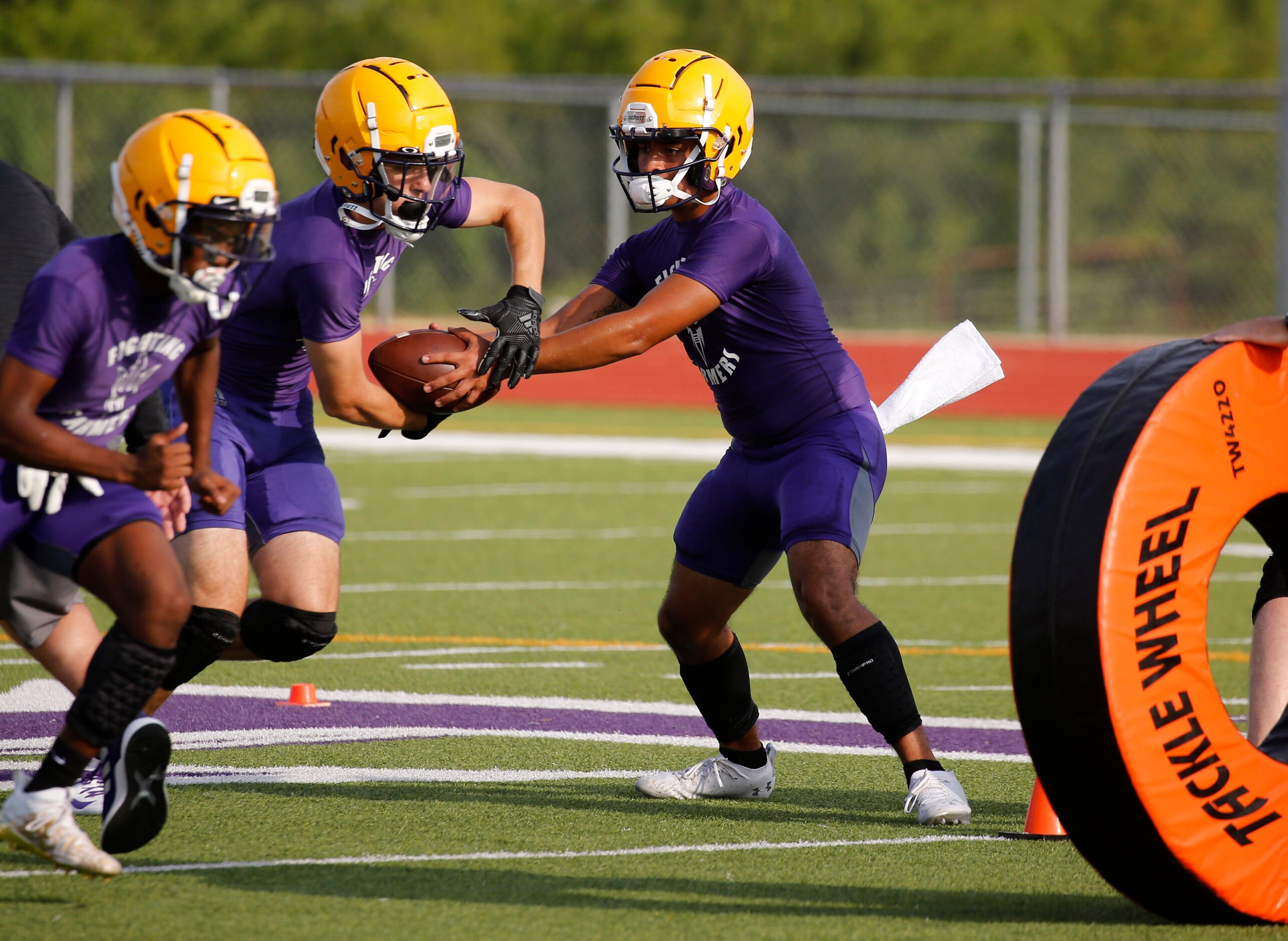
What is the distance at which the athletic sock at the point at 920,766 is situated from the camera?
508 cm

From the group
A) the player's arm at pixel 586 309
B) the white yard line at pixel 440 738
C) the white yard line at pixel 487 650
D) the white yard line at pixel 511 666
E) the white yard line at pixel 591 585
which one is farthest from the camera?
the white yard line at pixel 591 585

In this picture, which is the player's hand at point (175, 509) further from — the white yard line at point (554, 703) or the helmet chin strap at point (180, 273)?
the white yard line at point (554, 703)

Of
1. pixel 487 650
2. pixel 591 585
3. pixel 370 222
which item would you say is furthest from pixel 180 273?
pixel 591 585

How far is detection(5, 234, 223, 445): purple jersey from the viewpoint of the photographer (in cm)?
412

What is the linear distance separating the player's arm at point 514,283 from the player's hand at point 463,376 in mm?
45

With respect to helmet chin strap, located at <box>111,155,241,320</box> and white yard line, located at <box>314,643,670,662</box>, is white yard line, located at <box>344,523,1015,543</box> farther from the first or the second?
helmet chin strap, located at <box>111,155,241,320</box>

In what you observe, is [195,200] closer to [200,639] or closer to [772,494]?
[200,639]

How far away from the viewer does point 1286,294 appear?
15.5 metres

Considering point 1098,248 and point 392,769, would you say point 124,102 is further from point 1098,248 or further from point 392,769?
point 392,769

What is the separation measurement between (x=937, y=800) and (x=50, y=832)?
226 centimetres

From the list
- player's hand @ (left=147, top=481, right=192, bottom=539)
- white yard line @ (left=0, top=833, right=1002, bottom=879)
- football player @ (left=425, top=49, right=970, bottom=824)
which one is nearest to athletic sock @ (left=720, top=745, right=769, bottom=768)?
football player @ (left=425, top=49, right=970, bottom=824)

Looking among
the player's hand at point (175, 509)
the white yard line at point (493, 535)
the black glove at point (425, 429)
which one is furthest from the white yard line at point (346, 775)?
the white yard line at point (493, 535)

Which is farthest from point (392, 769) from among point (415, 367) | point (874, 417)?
point (874, 417)

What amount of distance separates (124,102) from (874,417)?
46.3 ft
